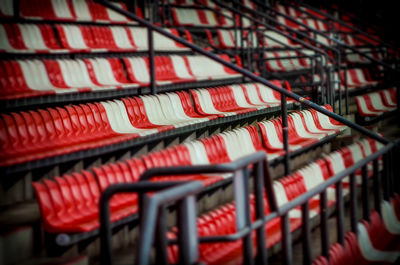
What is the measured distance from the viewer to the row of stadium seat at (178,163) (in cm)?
157

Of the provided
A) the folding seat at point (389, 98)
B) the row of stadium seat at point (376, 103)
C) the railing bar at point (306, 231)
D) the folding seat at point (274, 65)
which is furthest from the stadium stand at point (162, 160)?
the folding seat at point (274, 65)

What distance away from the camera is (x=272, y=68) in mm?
4727

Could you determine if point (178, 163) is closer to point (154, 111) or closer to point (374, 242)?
point (154, 111)

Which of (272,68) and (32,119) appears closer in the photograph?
(32,119)

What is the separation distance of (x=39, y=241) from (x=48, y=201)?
0.11m

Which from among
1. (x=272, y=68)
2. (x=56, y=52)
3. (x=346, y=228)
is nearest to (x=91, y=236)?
(x=346, y=228)

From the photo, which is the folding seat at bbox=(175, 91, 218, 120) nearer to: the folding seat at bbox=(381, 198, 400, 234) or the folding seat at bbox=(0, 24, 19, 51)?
the folding seat at bbox=(0, 24, 19, 51)

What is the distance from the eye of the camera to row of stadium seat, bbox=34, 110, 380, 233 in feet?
5.15

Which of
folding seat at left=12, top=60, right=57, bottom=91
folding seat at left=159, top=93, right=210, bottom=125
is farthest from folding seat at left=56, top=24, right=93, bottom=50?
folding seat at left=159, top=93, right=210, bottom=125

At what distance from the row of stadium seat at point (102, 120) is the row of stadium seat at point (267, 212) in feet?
1.49

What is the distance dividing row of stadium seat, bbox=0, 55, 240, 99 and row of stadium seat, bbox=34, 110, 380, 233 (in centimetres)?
51

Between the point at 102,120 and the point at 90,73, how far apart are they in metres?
0.51

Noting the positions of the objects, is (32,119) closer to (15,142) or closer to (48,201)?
(15,142)

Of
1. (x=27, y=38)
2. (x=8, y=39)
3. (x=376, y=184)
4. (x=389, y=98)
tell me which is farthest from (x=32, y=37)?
(x=389, y=98)
